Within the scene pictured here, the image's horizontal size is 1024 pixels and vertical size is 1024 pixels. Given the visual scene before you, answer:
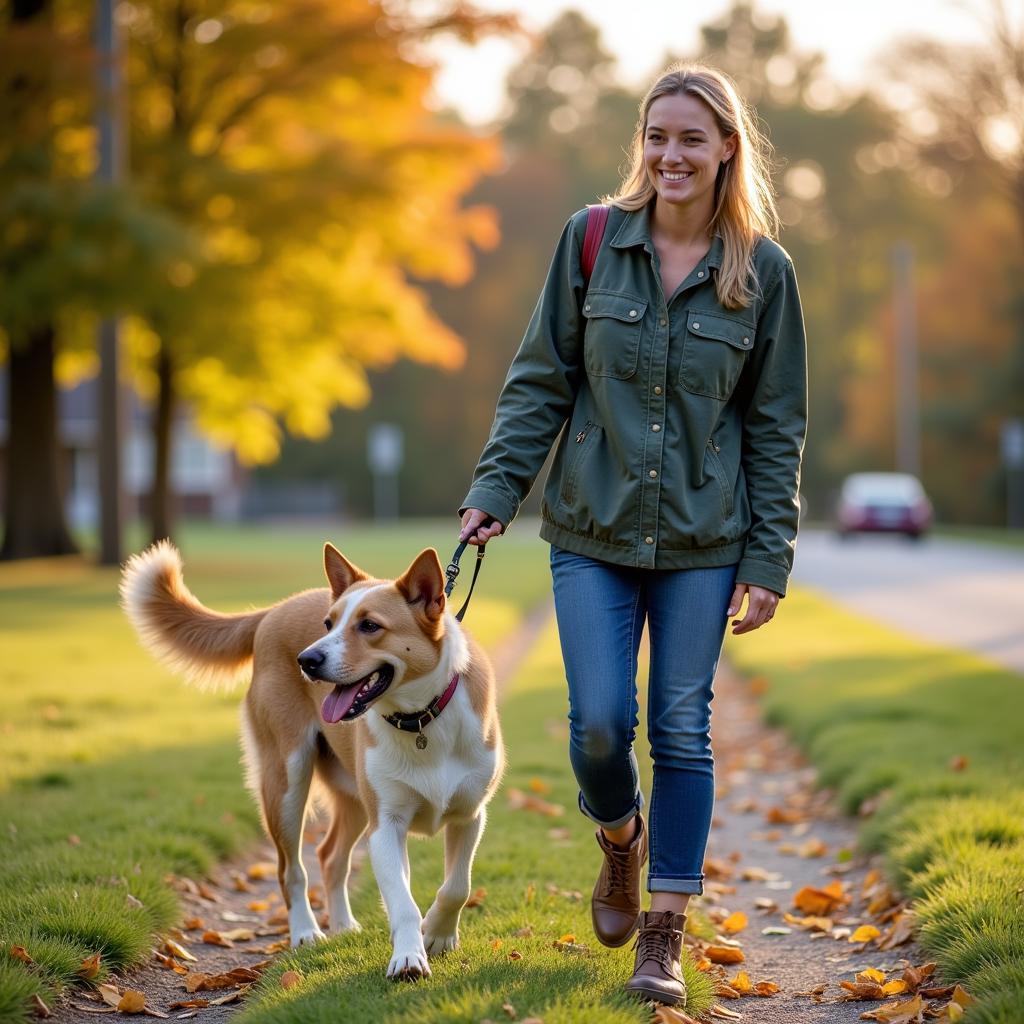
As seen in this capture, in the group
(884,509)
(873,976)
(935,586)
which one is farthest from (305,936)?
(884,509)

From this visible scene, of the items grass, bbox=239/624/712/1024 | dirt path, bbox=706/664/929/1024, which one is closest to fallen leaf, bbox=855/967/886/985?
dirt path, bbox=706/664/929/1024

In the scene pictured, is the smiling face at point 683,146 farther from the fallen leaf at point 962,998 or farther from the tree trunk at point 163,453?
the tree trunk at point 163,453

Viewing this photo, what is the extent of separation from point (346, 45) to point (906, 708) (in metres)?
14.4

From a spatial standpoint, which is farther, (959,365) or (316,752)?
(959,365)

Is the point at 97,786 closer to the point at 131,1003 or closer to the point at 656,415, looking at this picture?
the point at 131,1003

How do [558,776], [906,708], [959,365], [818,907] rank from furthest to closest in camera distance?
[959,365], [906,708], [558,776], [818,907]

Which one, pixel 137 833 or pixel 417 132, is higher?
pixel 417 132

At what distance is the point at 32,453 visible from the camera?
2138 centimetres

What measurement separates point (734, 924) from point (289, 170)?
54.8 ft

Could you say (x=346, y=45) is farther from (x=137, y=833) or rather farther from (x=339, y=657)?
(x=339, y=657)

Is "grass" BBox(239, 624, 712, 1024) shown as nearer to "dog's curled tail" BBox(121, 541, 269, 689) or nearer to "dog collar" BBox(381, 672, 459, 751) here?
"dog collar" BBox(381, 672, 459, 751)

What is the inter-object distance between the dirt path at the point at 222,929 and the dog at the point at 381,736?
1.09ft

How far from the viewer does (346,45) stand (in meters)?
20.3

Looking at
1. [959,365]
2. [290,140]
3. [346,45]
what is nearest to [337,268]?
[290,140]
